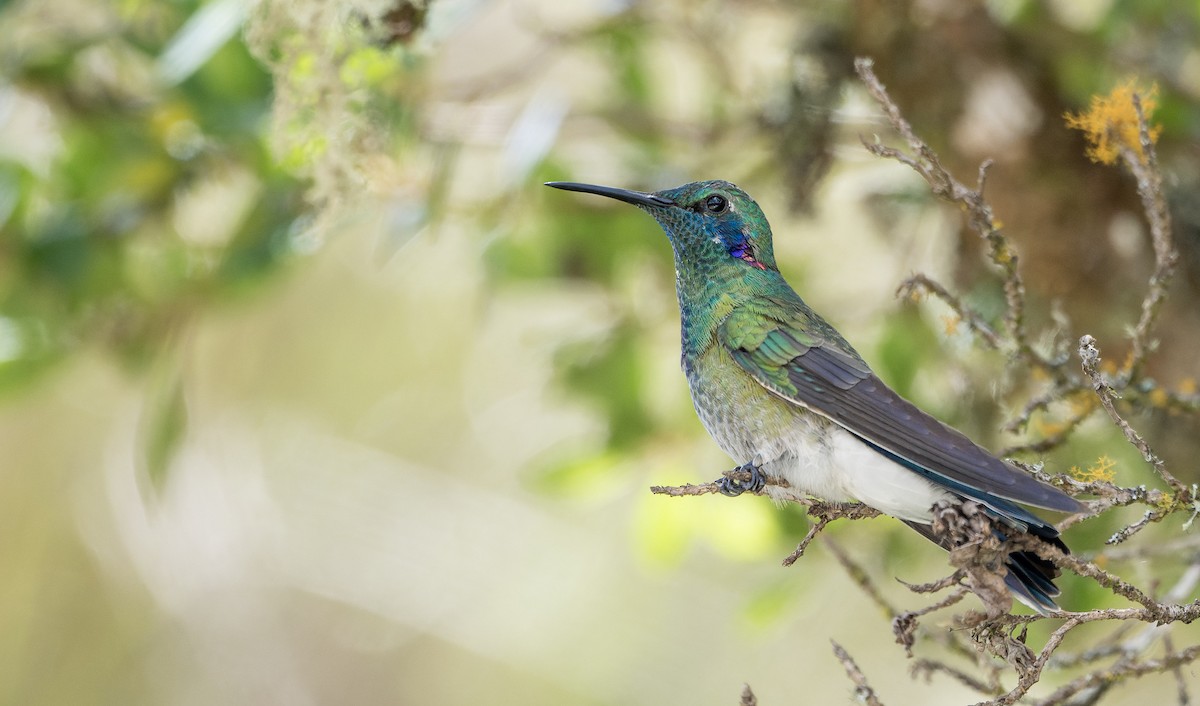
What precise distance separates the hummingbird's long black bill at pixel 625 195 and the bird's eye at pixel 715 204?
7 cm

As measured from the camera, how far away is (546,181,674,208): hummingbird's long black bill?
86.9 inches

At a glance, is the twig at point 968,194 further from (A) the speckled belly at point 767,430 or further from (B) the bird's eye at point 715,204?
(B) the bird's eye at point 715,204

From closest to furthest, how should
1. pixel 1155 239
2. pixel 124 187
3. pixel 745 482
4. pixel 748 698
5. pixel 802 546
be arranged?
pixel 748 698
pixel 802 546
pixel 1155 239
pixel 745 482
pixel 124 187

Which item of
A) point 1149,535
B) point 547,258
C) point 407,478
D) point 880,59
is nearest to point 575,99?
point 547,258

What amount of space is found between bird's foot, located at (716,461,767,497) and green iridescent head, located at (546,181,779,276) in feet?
1.53

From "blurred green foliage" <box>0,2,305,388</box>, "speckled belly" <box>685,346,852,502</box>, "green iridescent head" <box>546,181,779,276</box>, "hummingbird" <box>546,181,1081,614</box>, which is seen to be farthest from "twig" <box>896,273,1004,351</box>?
"blurred green foliage" <box>0,2,305,388</box>

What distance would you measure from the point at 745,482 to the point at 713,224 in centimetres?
60

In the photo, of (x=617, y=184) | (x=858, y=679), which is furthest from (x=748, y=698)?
(x=617, y=184)

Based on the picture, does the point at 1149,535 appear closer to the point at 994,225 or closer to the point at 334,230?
the point at 994,225

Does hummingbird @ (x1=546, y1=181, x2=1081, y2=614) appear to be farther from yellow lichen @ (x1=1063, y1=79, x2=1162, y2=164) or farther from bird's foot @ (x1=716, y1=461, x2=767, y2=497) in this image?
yellow lichen @ (x1=1063, y1=79, x2=1162, y2=164)

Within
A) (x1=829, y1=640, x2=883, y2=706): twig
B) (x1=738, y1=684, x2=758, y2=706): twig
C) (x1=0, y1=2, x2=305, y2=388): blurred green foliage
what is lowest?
(x1=829, y1=640, x2=883, y2=706): twig

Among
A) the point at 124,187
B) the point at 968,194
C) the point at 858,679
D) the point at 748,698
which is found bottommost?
the point at 858,679

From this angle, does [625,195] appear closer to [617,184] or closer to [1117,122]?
[1117,122]

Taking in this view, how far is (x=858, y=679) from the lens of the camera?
164 cm
